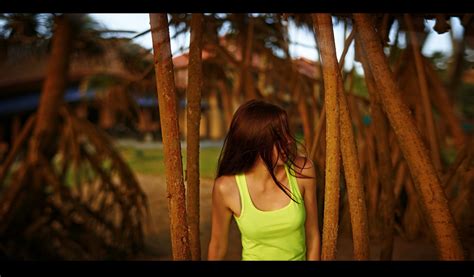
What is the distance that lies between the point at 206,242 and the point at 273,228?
10.0 ft

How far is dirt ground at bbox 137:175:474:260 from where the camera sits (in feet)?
14.2

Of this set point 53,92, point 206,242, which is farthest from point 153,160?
point 206,242

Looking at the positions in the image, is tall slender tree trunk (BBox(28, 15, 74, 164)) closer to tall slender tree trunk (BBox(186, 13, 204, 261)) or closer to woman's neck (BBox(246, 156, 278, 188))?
tall slender tree trunk (BBox(186, 13, 204, 261))

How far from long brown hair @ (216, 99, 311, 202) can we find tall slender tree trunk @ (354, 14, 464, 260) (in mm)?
612

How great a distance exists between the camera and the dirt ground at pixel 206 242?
433cm

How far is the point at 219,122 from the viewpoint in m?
14.2

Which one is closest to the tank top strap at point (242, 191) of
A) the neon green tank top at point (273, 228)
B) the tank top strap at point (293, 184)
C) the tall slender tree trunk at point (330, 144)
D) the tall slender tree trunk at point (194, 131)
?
the neon green tank top at point (273, 228)

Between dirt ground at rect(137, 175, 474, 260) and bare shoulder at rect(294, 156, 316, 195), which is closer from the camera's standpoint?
bare shoulder at rect(294, 156, 316, 195)

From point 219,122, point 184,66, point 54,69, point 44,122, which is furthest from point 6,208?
point 219,122

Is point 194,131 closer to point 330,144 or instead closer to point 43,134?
point 330,144

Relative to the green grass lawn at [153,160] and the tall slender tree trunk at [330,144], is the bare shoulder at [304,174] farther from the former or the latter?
the green grass lawn at [153,160]

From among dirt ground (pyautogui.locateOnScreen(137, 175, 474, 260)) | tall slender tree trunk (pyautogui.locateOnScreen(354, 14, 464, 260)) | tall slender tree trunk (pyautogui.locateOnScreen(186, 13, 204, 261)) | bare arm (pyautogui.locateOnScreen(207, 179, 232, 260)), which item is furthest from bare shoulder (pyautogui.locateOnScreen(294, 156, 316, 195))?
dirt ground (pyautogui.locateOnScreen(137, 175, 474, 260))
